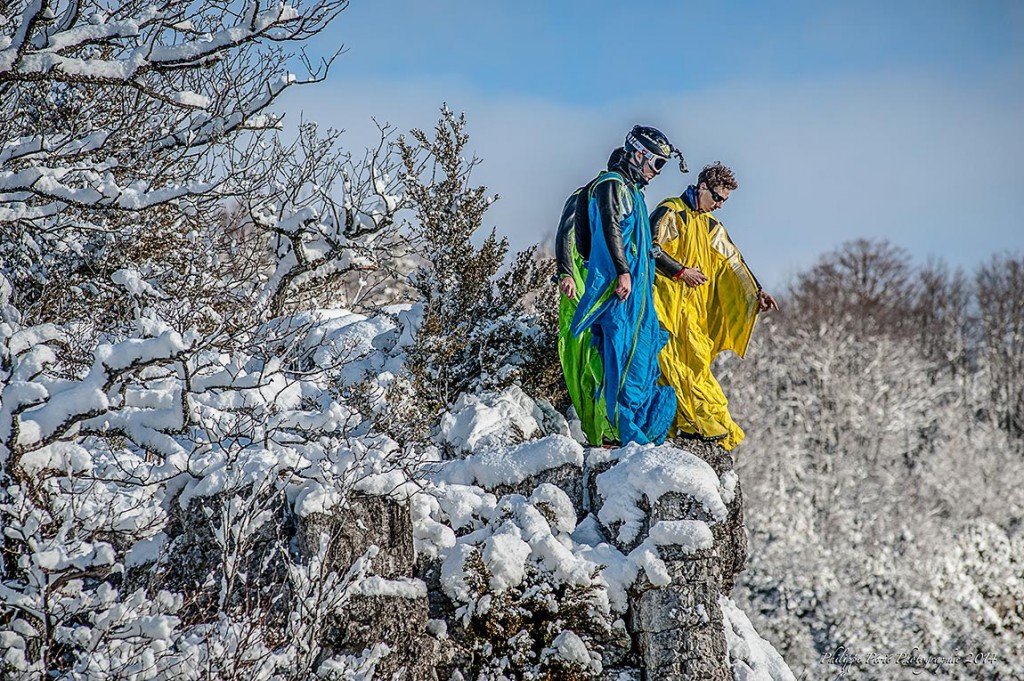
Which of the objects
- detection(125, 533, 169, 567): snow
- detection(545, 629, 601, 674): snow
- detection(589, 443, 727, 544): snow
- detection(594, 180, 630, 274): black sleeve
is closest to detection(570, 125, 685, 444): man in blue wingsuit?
detection(594, 180, 630, 274): black sleeve

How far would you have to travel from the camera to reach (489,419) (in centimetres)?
725

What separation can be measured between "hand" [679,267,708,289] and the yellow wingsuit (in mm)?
147

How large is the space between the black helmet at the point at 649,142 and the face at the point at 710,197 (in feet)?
1.90

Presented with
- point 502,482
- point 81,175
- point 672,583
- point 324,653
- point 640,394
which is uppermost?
point 81,175

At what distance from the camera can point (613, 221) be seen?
6797 mm

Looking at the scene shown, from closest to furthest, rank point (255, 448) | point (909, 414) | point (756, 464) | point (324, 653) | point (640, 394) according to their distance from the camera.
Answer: point (324, 653)
point (255, 448)
point (640, 394)
point (756, 464)
point (909, 414)

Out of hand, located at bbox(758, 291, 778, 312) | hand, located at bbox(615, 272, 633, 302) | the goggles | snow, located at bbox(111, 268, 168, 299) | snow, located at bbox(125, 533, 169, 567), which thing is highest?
Answer: the goggles

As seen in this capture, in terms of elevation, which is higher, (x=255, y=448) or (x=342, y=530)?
(x=255, y=448)

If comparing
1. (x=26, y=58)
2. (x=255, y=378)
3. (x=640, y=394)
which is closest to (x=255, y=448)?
(x=255, y=378)

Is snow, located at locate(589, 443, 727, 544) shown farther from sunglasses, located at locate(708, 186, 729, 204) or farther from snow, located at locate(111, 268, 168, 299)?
snow, located at locate(111, 268, 168, 299)

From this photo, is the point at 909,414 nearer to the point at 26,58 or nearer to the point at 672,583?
the point at 672,583

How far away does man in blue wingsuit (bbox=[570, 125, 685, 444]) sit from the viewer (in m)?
6.79

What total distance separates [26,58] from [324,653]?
2730mm

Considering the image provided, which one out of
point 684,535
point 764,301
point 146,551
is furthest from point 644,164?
point 146,551
